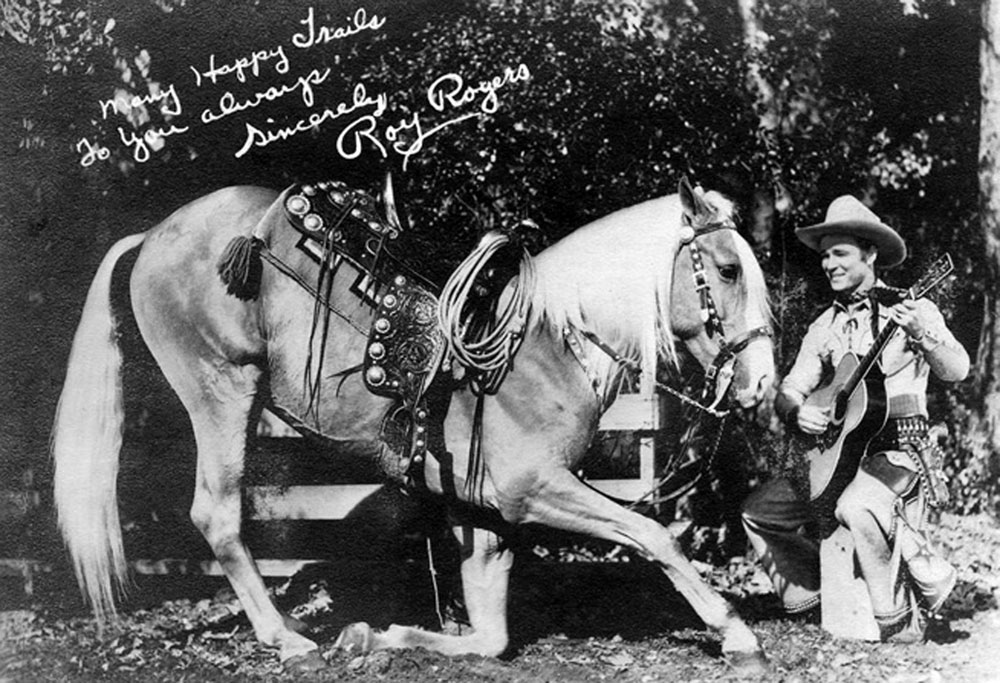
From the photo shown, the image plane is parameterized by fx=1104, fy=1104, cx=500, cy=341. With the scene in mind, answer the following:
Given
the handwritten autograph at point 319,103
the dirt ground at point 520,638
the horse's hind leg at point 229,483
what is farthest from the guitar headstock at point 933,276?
the horse's hind leg at point 229,483

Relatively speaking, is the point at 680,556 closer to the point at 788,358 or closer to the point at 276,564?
the point at 788,358

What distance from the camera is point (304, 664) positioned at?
15.6 feet

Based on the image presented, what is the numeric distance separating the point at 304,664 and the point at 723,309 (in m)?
2.35

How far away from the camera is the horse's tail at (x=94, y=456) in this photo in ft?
16.2

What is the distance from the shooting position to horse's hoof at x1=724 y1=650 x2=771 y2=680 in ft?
15.4

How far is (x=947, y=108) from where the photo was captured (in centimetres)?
512

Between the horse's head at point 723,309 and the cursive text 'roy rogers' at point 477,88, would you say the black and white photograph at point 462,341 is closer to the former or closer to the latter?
the cursive text 'roy rogers' at point 477,88

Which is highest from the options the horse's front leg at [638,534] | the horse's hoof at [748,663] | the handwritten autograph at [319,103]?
the handwritten autograph at [319,103]

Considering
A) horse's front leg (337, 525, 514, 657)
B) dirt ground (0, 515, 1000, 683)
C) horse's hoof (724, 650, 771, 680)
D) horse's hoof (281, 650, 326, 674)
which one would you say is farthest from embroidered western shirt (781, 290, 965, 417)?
horse's hoof (281, 650, 326, 674)

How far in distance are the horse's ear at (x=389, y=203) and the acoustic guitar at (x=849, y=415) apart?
2045 millimetres

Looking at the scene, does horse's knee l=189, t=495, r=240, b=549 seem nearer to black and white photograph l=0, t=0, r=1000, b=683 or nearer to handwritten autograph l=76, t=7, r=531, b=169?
black and white photograph l=0, t=0, r=1000, b=683

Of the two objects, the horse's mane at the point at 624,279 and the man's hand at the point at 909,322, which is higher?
the horse's mane at the point at 624,279

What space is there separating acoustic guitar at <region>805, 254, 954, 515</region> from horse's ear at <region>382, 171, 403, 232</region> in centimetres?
205

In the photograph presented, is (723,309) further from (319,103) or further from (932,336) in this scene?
(319,103)
